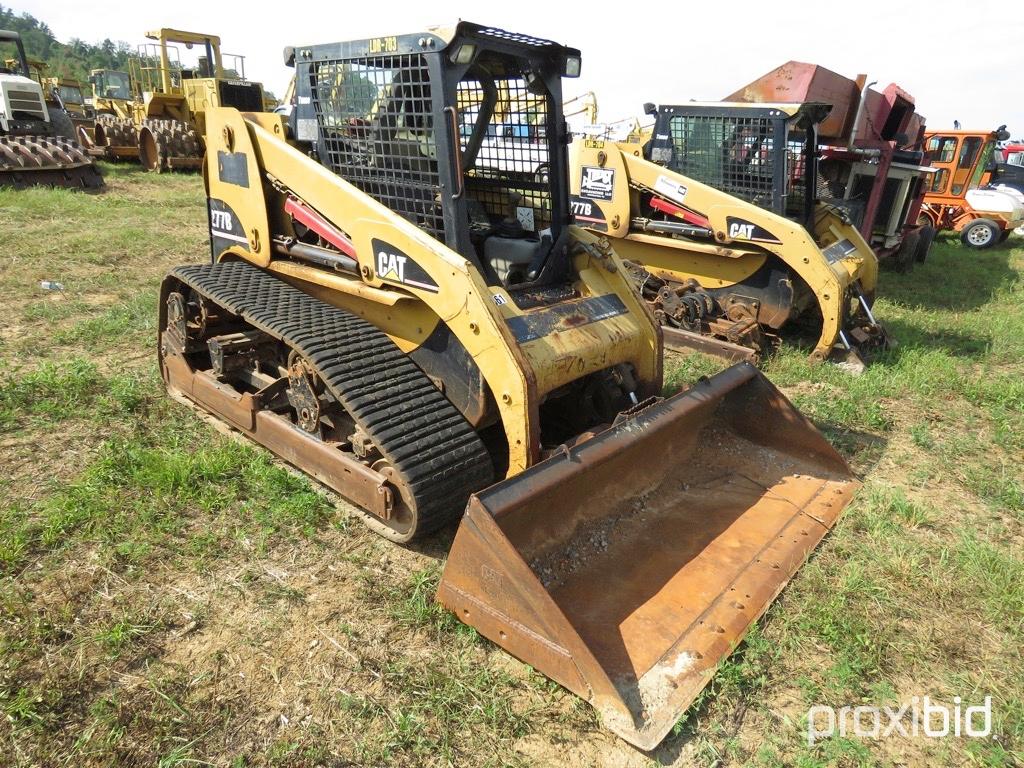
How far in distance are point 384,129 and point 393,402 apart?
134 centimetres

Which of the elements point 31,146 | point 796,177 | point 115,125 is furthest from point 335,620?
point 115,125

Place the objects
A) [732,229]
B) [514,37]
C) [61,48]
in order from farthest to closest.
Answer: [61,48]
[732,229]
[514,37]

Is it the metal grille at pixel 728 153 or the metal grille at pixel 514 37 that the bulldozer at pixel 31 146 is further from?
the metal grille at pixel 514 37

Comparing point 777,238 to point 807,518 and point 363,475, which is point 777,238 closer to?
point 807,518

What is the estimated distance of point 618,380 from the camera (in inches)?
146

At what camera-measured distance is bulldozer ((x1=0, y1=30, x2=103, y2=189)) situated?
10656 millimetres

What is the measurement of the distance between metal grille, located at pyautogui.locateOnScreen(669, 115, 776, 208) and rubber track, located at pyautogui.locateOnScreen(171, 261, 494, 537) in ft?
13.7

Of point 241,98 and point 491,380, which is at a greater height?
point 241,98

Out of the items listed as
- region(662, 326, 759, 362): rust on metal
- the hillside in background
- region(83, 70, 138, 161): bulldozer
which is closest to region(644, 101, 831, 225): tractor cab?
region(662, 326, 759, 362): rust on metal

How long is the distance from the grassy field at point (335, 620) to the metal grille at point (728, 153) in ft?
8.16

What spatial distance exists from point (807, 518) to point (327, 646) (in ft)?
7.20

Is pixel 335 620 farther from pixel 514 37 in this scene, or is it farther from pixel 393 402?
pixel 514 37
